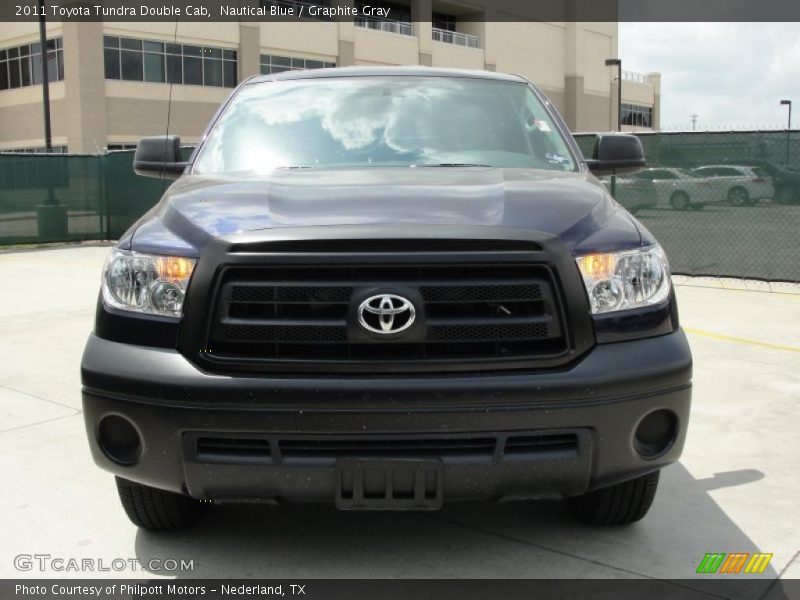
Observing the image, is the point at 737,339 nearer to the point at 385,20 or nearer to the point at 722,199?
the point at 722,199

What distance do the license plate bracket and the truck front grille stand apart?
293 mm

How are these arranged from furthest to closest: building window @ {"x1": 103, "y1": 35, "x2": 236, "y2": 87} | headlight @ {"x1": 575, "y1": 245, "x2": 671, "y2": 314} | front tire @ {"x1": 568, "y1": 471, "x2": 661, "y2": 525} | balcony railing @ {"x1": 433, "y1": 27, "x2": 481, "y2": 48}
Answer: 1. balcony railing @ {"x1": 433, "y1": 27, "x2": 481, "y2": 48}
2. building window @ {"x1": 103, "y1": 35, "x2": 236, "y2": 87}
3. front tire @ {"x1": 568, "y1": 471, "x2": 661, "y2": 525}
4. headlight @ {"x1": 575, "y1": 245, "x2": 671, "y2": 314}

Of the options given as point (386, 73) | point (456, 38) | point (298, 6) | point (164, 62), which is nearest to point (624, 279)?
point (386, 73)

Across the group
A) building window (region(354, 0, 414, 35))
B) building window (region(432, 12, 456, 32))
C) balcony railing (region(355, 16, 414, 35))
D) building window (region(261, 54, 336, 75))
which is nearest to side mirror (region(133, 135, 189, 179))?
building window (region(261, 54, 336, 75))

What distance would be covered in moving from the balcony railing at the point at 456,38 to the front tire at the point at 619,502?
173 ft

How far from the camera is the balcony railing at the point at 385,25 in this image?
50312 millimetres

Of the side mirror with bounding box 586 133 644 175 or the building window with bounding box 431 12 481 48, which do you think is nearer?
the side mirror with bounding box 586 133 644 175

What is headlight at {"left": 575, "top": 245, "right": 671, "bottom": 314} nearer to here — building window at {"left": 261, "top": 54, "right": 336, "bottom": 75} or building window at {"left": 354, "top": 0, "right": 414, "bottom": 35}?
building window at {"left": 261, "top": 54, "right": 336, "bottom": 75}

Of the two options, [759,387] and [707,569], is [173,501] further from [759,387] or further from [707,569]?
[759,387]

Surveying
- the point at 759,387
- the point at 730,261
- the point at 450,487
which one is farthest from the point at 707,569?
the point at 730,261

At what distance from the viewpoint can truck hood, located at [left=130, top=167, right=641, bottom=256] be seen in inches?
120

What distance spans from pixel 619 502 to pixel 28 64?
4244 centimetres

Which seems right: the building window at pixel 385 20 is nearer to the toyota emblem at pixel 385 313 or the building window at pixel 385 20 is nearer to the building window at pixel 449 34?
the building window at pixel 449 34

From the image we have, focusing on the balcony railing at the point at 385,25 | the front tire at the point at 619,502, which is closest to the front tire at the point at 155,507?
the front tire at the point at 619,502
